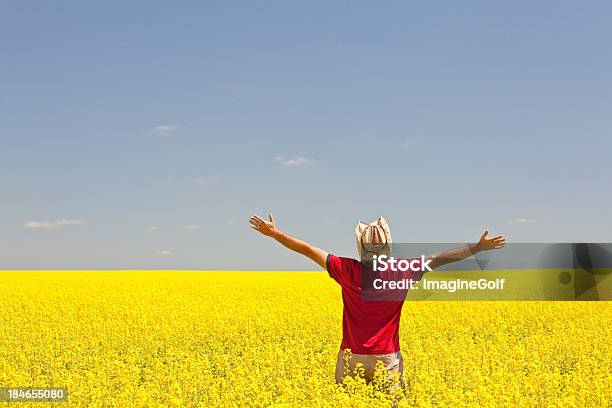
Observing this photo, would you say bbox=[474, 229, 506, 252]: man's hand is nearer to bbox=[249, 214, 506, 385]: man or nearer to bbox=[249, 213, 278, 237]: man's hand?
bbox=[249, 214, 506, 385]: man

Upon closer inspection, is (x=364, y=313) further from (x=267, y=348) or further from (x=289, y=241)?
(x=267, y=348)

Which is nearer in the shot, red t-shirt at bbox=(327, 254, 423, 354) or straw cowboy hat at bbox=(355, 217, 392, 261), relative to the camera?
straw cowboy hat at bbox=(355, 217, 392, 261)

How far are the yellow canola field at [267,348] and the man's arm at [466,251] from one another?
44.6 inches

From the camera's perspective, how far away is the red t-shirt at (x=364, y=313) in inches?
205

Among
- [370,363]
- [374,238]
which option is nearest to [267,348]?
[370,363]

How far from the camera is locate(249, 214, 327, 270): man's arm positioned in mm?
5336

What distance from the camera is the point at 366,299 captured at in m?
5.20

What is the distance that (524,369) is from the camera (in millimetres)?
11047

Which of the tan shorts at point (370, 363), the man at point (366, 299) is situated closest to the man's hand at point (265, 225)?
the man at point (366, 299)

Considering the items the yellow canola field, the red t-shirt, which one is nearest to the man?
the red t-shirt

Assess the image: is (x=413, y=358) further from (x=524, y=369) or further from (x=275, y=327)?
(x=275, y=327)

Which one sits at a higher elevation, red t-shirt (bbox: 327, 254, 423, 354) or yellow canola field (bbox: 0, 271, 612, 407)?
red t-shirt (bbox: 327, 254, 423, 354)

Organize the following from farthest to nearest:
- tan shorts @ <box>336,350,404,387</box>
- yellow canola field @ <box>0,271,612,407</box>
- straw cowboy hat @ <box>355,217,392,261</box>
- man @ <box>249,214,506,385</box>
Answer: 1. yellow canola field @ <box>0,271,612,407</box>
2. tan shorts @ <box>336,350,404,387</box>
3. man @ <box>249,214,506,385</box>
4. straw cowboy hat @ <box>355,217,392,261</box>

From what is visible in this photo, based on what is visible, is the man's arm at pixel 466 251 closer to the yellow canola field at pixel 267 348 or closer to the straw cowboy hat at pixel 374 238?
the straw cowboy hat at pixel 374 238
